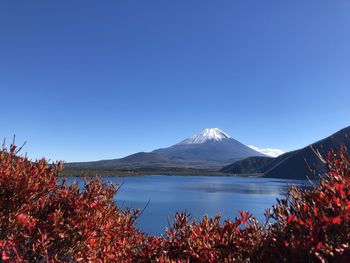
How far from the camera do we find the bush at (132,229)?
2.98 m

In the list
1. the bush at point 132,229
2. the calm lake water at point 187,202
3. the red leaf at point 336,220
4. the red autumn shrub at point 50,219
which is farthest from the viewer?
the calm lake water at point 187,202

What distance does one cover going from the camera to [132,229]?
619cm

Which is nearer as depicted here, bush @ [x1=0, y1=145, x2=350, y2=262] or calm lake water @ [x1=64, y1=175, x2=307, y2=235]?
bush @ [x1=0, y1=145, x2=350, y2=262]

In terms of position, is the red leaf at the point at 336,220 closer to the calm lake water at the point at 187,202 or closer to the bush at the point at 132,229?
the bush at the point at 132,229

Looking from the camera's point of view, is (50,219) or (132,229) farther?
(132,229)

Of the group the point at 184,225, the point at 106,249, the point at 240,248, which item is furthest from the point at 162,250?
the point at 240,248

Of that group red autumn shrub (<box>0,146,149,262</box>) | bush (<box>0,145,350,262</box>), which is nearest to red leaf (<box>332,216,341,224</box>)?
bush (<box>0,145,350,262</box>)

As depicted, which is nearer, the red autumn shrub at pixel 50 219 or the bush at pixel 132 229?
the bush at pixel 132 229

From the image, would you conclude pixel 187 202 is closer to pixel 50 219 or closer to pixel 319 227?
pixel 50 219

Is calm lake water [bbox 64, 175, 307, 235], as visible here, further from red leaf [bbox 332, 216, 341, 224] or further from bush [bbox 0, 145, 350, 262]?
red leaf [bbox 332, 216, 341, 224]

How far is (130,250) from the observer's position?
521 centimetres

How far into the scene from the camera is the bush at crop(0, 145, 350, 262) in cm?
298

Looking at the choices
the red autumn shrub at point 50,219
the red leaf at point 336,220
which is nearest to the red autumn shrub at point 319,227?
the red leaf at point 336,220

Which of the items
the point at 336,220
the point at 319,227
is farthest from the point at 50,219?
the point at 336,220
